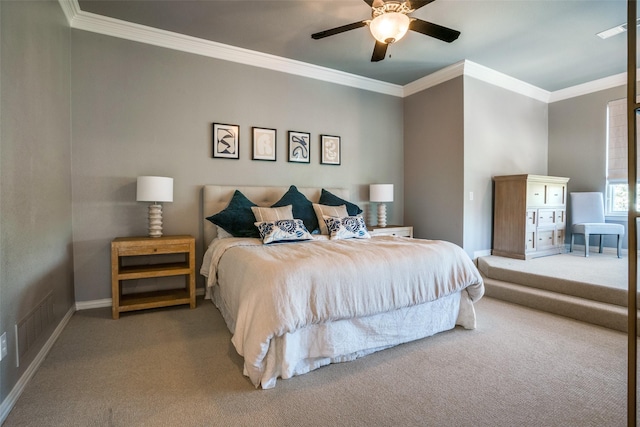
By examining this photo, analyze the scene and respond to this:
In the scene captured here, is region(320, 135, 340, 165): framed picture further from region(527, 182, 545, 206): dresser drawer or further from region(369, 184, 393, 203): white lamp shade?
region(527, 182, 545, 206): dresser drawer

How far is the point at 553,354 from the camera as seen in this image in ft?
7.25

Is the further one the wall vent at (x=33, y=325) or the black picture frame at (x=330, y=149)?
the black picture frame at (x=330, y=149)

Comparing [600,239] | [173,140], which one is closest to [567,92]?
[600,239]

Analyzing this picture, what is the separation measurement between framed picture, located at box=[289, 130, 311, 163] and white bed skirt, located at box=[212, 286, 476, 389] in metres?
2.29

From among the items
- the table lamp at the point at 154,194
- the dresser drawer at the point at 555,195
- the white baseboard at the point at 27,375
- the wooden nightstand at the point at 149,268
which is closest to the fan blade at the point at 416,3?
the table lamp at the point at 154,194

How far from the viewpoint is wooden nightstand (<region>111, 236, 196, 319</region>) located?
2812mm

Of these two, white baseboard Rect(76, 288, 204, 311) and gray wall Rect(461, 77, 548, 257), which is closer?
white baseboard Rect(76, 288, 204, 311)

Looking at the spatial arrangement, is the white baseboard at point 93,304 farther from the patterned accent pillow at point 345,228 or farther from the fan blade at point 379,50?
the fan blade at point 379,50

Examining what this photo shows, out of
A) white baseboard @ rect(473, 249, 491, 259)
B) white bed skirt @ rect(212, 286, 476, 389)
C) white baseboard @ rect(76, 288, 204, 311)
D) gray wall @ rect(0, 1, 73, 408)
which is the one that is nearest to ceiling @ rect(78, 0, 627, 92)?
gray wall @ rect(0, 1, 73, 408)

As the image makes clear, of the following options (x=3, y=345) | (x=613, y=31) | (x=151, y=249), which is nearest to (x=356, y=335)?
(x=3, y=345)

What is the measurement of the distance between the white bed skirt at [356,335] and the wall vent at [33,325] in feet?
4.12

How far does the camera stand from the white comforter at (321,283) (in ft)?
5.85

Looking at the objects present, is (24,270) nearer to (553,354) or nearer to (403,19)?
(403,19)

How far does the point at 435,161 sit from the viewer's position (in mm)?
4574
